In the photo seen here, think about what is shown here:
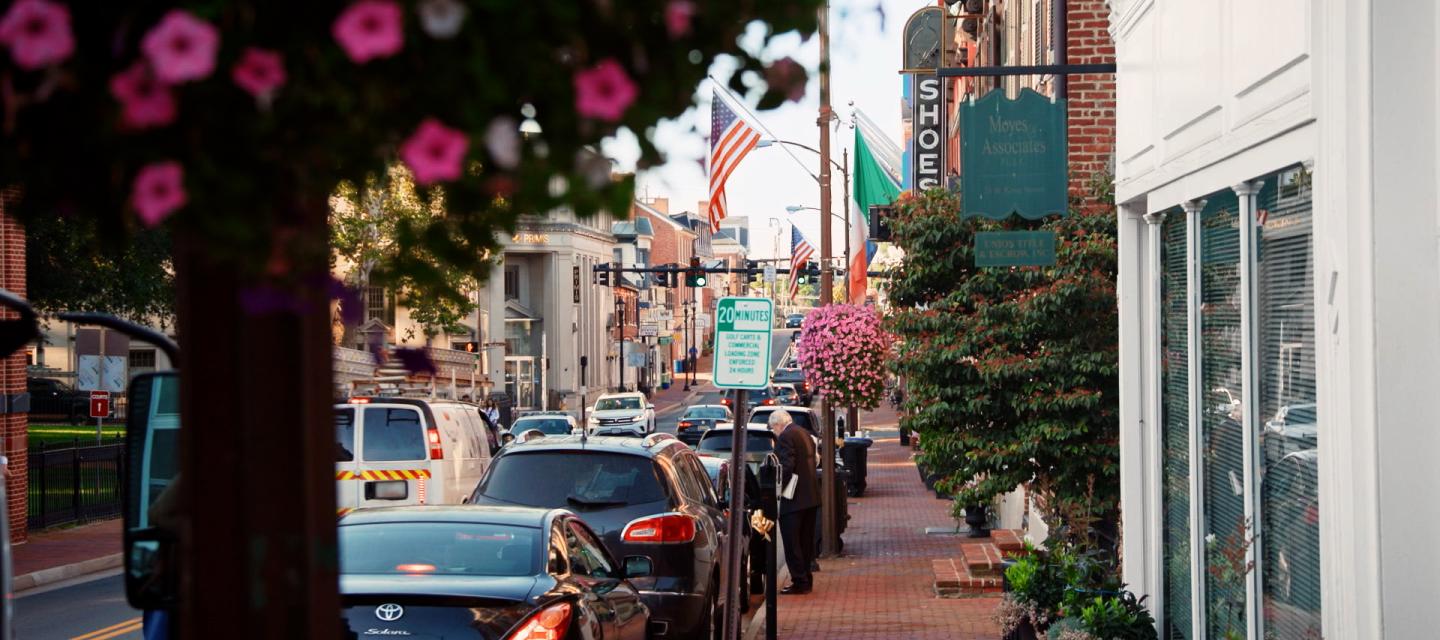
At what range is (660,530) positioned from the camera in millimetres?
11898

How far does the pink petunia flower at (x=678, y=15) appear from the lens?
208 cm

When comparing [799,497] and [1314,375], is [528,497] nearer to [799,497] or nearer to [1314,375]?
[799,497]

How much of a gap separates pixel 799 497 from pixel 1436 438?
1210cm

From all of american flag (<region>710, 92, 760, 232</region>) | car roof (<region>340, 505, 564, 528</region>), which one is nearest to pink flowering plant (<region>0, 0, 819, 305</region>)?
car roof (<region>340, 505, 564, 528</region>)

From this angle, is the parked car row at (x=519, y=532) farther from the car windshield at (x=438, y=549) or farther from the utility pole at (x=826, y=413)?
the utility pole at (x=826, y=413)

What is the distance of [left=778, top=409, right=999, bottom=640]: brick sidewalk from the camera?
1338 cm

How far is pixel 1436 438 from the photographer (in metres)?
4.74

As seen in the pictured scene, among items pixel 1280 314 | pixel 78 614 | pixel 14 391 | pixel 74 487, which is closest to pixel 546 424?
pixel 74 487

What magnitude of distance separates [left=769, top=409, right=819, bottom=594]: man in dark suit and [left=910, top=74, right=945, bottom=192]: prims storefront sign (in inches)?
367

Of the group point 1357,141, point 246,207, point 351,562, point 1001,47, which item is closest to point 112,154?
point 246,207

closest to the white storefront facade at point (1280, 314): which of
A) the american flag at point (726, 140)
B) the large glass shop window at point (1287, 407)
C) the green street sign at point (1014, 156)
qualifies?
the large glass shop window at point (1287, 407)

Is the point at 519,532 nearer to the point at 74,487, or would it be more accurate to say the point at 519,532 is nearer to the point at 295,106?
the point at 295,106

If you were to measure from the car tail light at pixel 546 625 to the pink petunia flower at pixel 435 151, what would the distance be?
5.65 m

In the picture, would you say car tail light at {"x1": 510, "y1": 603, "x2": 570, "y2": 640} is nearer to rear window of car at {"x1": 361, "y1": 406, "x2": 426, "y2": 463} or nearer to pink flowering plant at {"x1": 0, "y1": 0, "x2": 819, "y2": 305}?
pink flowering plant at {"x1": 0, "y1": 0, "x2": 819, "y2": 305}
